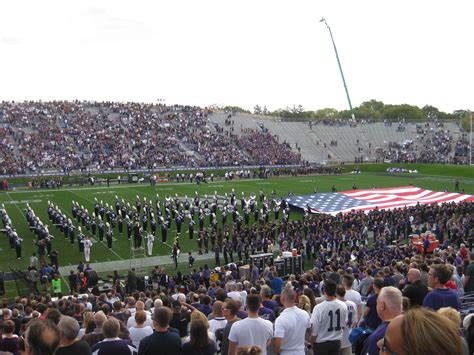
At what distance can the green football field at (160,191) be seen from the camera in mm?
18531

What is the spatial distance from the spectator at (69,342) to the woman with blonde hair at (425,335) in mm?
2358

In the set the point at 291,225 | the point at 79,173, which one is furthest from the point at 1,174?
the point at 291,225

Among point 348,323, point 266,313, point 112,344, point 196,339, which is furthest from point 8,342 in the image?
point 348,323

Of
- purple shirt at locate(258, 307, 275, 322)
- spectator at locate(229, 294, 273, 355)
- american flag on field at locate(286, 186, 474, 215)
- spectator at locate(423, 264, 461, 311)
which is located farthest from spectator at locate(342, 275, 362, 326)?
american flag on field at locate(286, 186, 474, 215)

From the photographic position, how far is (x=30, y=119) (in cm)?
4778

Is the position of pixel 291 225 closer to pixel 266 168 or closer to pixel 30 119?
pixel 266 168

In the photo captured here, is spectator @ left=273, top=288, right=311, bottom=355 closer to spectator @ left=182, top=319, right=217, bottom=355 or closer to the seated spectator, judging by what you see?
spectator @ left=182, top=319, right=217, bottom=355

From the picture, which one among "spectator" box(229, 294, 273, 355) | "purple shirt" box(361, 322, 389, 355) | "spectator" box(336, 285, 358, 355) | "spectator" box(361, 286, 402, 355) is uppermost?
"spectator" box(361, 286, 402, 355)

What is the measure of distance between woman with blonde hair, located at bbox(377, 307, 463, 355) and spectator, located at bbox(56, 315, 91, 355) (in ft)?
7.74

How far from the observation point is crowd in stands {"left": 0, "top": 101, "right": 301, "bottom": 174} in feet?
138

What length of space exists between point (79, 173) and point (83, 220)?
19.2 m

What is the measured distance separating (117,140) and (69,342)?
146ft

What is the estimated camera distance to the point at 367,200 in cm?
2728

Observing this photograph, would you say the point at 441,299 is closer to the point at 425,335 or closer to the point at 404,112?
the point at 425,335
